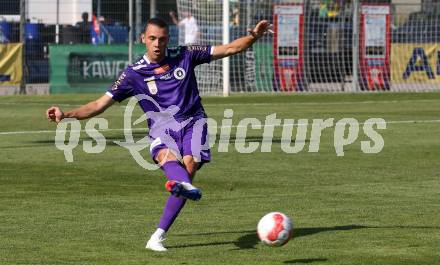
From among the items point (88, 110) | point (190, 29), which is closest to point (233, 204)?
point (88, 110)

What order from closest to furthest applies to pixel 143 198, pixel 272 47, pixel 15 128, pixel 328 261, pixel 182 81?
1. pixel 328 261
2. pixel 182 81
3. pixel 143 198
4. pixel 15 128
5. pixel 272 47

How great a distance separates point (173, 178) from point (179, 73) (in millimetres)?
974

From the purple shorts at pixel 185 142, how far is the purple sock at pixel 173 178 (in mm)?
Answer: 199

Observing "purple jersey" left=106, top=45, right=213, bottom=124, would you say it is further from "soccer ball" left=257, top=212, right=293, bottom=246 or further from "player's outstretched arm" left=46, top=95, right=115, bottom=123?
"soccer ball" left=257, top=212, right=293, bottom=246

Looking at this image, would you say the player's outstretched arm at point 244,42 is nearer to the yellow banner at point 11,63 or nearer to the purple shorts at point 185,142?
the purple shorts at point 185,142

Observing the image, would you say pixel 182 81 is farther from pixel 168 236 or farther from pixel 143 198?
pixel 143 198

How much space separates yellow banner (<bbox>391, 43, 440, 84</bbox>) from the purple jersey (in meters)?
25.9

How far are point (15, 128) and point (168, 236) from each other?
1242 centimetres

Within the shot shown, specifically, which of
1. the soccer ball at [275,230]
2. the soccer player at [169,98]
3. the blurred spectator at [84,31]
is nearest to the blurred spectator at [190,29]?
the blurred spectator at [84,31]

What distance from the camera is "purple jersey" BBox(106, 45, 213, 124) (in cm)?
978

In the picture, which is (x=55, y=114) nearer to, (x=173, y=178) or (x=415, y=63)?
(x=173, y=178)

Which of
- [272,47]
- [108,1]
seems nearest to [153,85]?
[272,47]

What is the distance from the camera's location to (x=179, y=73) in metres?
9.80

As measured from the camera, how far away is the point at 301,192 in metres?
13.1
